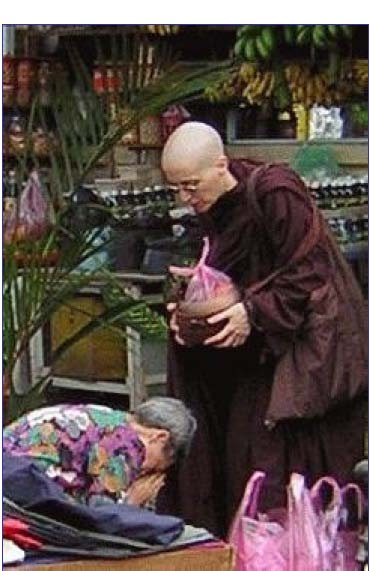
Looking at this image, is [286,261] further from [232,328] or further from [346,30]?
[346,30]

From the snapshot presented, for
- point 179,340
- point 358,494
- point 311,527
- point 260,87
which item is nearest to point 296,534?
point 311,527

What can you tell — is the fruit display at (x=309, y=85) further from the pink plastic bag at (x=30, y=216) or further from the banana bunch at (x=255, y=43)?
the pink plastic bag at (x=30, y=216)

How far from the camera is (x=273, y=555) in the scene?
320 centimetres

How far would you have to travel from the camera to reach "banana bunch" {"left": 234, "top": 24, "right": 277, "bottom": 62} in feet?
9.83

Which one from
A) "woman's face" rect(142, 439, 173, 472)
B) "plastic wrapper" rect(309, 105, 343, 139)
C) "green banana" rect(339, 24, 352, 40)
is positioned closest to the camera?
"green banana" rect(339, 24, 352, 40)

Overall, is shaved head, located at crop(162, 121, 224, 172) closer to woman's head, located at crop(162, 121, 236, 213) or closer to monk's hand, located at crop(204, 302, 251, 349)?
woman's head, located at crop(162, 121, 236, 213)

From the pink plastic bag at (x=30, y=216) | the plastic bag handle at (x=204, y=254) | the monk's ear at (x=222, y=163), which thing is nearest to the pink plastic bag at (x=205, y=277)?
the plastic bag handle at (x=204, y=254)

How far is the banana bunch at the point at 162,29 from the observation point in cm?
299

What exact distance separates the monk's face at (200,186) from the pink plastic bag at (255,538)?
1.54 ft

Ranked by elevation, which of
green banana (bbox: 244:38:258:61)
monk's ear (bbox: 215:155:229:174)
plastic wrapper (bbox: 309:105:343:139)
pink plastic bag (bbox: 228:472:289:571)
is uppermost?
green banana (bbox: 244:38:258:61)

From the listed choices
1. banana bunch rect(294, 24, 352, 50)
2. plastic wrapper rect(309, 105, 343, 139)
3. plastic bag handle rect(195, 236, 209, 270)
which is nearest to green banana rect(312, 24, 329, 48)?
banana bunch rect(294, 24, 352, 50)

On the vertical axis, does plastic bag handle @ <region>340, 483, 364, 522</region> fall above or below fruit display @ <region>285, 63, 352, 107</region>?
below

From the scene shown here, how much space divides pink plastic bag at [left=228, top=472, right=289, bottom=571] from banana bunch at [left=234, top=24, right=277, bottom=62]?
2.29ft
